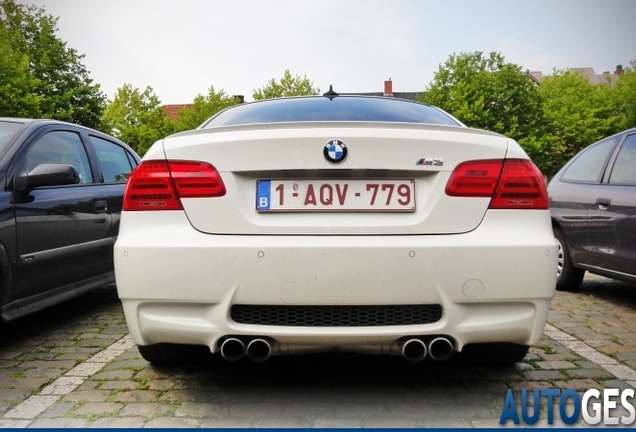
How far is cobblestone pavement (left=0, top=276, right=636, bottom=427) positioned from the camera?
246 cm

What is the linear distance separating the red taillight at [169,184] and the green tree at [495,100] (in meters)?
40.4

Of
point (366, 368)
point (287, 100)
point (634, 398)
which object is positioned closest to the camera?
point (634, 398)

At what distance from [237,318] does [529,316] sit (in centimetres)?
128

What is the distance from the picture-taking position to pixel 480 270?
91.0 inches

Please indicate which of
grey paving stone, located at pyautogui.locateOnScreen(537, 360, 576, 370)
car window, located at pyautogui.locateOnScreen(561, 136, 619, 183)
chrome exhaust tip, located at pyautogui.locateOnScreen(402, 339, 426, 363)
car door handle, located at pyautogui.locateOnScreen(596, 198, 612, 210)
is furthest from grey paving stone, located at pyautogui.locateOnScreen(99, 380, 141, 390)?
car window, located at pyautogui.locateOnScreen(561, 136, 619, 183)

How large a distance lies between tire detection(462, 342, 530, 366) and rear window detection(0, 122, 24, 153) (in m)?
3.32

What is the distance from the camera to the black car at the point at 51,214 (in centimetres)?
351

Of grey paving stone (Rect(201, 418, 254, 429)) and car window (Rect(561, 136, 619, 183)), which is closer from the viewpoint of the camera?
grey paving stone (Rect(201, 418, 254, 429))

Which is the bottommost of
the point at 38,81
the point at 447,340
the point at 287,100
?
the point at 447,340

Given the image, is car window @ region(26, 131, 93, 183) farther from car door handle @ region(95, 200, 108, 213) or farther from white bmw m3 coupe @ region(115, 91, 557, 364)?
white bmw m3 coupe @ region(115, 91, 557, 364)

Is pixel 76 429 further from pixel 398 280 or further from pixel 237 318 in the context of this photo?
pixel 398 280

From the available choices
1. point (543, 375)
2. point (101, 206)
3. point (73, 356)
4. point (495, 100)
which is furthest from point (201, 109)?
point (543, 375)

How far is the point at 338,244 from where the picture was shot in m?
2.29

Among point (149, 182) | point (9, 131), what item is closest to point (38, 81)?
point (9, 131)
